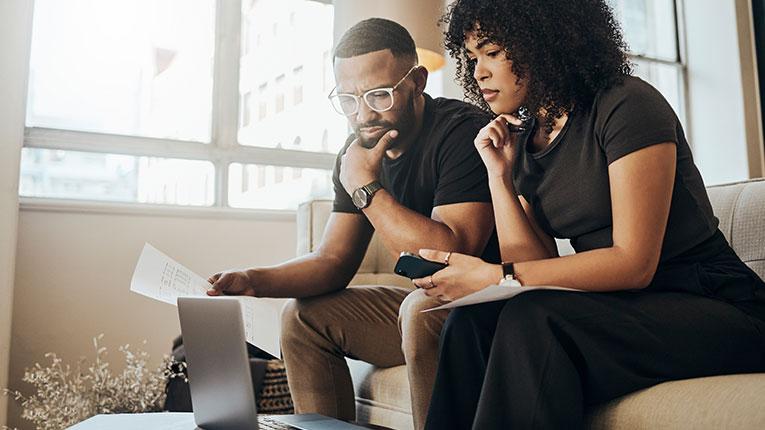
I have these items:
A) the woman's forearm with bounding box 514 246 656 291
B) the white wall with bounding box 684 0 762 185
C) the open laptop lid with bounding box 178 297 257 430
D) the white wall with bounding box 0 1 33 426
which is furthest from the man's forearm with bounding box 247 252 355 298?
the white wall with bounding box 684 0 762 185

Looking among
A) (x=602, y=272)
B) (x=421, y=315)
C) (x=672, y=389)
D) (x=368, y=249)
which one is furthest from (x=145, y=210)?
(x=672, y=389)

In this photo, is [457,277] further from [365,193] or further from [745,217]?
[745,217]

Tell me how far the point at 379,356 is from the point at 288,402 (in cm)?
77

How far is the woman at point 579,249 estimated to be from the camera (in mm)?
935

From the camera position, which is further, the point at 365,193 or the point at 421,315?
the point at 365,193

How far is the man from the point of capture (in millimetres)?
1420

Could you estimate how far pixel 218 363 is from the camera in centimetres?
105

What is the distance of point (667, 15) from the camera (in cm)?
422

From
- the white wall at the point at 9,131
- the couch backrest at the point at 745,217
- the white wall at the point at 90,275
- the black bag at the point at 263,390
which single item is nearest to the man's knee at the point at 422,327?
the couch backrest at the point at 745,217

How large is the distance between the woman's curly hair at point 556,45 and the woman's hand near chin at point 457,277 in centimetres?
29

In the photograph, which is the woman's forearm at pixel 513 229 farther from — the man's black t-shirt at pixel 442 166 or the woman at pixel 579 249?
the man's black t-shirt at pixel 442 166

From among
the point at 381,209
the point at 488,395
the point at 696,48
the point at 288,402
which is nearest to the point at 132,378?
the point at 288,402

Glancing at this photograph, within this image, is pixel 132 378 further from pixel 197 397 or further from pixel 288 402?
pixel 197 397

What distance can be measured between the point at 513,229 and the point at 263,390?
1.20 meters
